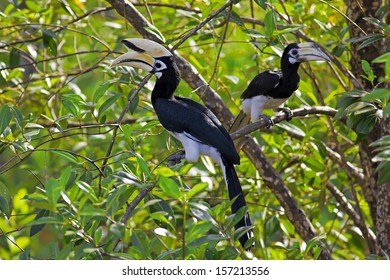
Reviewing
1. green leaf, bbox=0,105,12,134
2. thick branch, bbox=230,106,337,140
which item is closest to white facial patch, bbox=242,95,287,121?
thick branch, bbox=230,106,337,140

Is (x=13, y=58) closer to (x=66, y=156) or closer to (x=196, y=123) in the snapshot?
(x=196, y=123)

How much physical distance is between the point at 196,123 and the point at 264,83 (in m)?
0.51

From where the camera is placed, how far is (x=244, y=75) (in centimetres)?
373

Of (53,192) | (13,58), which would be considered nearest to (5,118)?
(53,192)

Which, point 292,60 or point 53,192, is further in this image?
point 292,60

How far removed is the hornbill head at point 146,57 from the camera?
280cm

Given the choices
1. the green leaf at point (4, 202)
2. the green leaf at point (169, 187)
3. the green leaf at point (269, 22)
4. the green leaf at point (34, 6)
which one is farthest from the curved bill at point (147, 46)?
the green leaf at point (169, 187)

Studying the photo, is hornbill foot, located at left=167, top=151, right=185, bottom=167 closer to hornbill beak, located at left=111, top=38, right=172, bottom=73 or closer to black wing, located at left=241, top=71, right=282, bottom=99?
hornbill beak, located at left=111, top=38, right=172, bottom=73

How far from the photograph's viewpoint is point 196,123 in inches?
109

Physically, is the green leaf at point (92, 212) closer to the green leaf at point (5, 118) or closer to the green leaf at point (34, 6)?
the green leaf at point (5, 118)

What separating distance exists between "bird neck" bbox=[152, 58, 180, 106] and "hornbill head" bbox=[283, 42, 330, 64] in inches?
16.9

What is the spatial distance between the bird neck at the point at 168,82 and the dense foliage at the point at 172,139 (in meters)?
0.12

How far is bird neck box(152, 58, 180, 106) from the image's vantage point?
2889 millimetres

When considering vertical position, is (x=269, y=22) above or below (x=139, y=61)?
above
